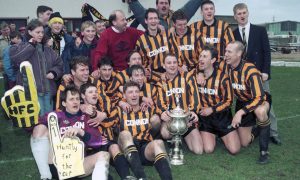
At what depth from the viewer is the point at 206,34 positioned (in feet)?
16.8

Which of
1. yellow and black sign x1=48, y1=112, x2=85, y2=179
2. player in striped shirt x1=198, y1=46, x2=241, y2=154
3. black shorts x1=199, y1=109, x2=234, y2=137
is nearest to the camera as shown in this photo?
yellow and black sign x1=48, y1=112, x2=85, y2=179

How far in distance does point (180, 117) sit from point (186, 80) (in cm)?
67

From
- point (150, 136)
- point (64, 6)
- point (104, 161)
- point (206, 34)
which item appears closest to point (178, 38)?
point (206, 34)

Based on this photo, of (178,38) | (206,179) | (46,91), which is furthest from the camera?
(178,38)

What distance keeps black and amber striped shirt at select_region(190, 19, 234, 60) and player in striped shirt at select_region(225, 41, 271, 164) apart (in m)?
0.58

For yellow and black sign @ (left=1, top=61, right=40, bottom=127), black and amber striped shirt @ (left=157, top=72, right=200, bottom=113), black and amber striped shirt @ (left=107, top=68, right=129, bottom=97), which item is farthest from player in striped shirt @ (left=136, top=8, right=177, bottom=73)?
yellow and black sign @ (left=1, top=61, right=40, bottom=127)

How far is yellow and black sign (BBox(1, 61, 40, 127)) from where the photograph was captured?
345cm

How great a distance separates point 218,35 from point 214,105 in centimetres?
104

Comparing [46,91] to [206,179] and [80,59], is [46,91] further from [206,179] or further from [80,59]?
[206,179]

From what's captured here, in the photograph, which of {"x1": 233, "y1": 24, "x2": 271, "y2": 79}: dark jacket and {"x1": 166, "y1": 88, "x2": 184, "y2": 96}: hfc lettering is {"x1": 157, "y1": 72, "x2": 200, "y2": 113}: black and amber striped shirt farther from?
{"x1": 233, "y1": 24, "x2": 271, "y2": 79}: dark jacket

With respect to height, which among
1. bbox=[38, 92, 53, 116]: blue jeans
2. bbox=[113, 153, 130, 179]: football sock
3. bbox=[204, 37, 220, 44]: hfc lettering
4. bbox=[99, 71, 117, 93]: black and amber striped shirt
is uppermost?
bbox=[204, 37, 220, 44]: hfc lettering

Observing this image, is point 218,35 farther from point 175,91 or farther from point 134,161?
point 134,161

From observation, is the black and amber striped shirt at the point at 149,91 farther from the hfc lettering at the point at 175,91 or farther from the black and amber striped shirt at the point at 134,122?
the black and amber striped shirt at the point at 134,122

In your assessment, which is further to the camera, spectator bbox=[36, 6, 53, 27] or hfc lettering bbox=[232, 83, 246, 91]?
spectator bbox=[36, 6, 53, 27]
